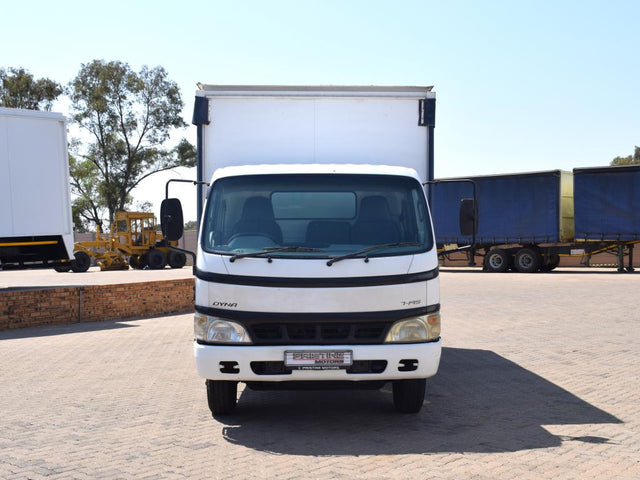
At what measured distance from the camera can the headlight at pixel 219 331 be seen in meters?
5.91

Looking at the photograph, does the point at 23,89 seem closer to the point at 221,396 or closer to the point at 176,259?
the point at 176,259

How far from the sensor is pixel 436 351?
19.7 feet

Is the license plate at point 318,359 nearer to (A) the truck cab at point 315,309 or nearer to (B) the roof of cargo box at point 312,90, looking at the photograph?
(A) the truck cab at point 315,309

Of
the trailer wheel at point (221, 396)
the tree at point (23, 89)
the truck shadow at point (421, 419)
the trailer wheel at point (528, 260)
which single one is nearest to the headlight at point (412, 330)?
the truck shadow at point (421, 419)

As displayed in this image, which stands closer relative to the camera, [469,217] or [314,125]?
[469,217]

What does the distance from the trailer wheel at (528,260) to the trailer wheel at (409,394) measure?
78.6 ft

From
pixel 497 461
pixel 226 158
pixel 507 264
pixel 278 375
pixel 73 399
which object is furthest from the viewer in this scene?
pixel 507 264

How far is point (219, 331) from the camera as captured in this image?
5945 mm

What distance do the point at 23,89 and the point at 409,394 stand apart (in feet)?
178

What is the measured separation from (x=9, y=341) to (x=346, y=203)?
24.0 feet

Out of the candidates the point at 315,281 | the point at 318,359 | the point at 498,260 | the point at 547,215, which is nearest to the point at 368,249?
the point at 315,281

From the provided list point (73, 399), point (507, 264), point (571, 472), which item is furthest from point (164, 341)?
point (507, 264)

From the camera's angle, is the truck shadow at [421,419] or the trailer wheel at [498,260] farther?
the trailer wheel at [498,260]

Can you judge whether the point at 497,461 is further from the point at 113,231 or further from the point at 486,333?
the point at 113,231
